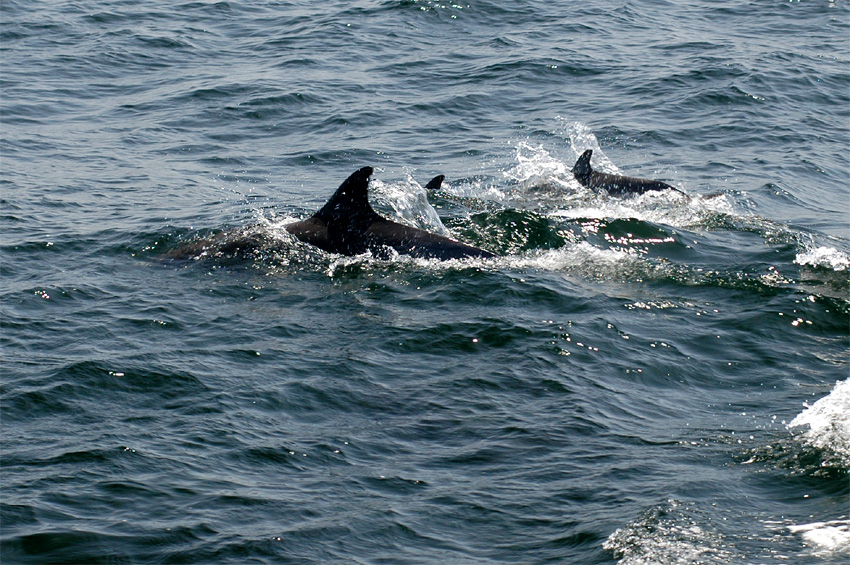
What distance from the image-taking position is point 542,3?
3189 centimetres

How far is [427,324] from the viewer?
36.2ft

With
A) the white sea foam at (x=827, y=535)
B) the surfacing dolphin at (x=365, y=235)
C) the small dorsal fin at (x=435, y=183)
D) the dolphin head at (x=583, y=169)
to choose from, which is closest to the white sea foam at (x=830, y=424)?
the white sea foam at (x=827, y=535)

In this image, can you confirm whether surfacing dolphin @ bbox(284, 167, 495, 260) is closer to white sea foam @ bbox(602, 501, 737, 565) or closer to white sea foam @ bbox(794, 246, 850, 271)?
white sea foam @ bbox(794, 246, 850, 271)

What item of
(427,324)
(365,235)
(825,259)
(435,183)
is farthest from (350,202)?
(825,259)

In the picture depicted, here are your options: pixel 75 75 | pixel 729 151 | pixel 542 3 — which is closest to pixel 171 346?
pixel 729 151

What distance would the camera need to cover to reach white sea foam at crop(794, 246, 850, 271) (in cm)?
1334

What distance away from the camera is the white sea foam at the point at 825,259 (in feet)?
43.8

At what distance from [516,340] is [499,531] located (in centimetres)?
356

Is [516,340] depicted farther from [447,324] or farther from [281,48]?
[281,48]

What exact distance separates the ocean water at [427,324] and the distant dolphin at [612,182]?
21 cm

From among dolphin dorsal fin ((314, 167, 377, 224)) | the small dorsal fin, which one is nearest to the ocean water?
the small dorsal fin

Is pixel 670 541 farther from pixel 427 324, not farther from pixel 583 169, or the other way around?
pixel 583 169

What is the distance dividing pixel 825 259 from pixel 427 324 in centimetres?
559

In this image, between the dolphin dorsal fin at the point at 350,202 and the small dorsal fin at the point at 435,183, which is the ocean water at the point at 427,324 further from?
the dolphin dorsal fin at the point at 350,202
